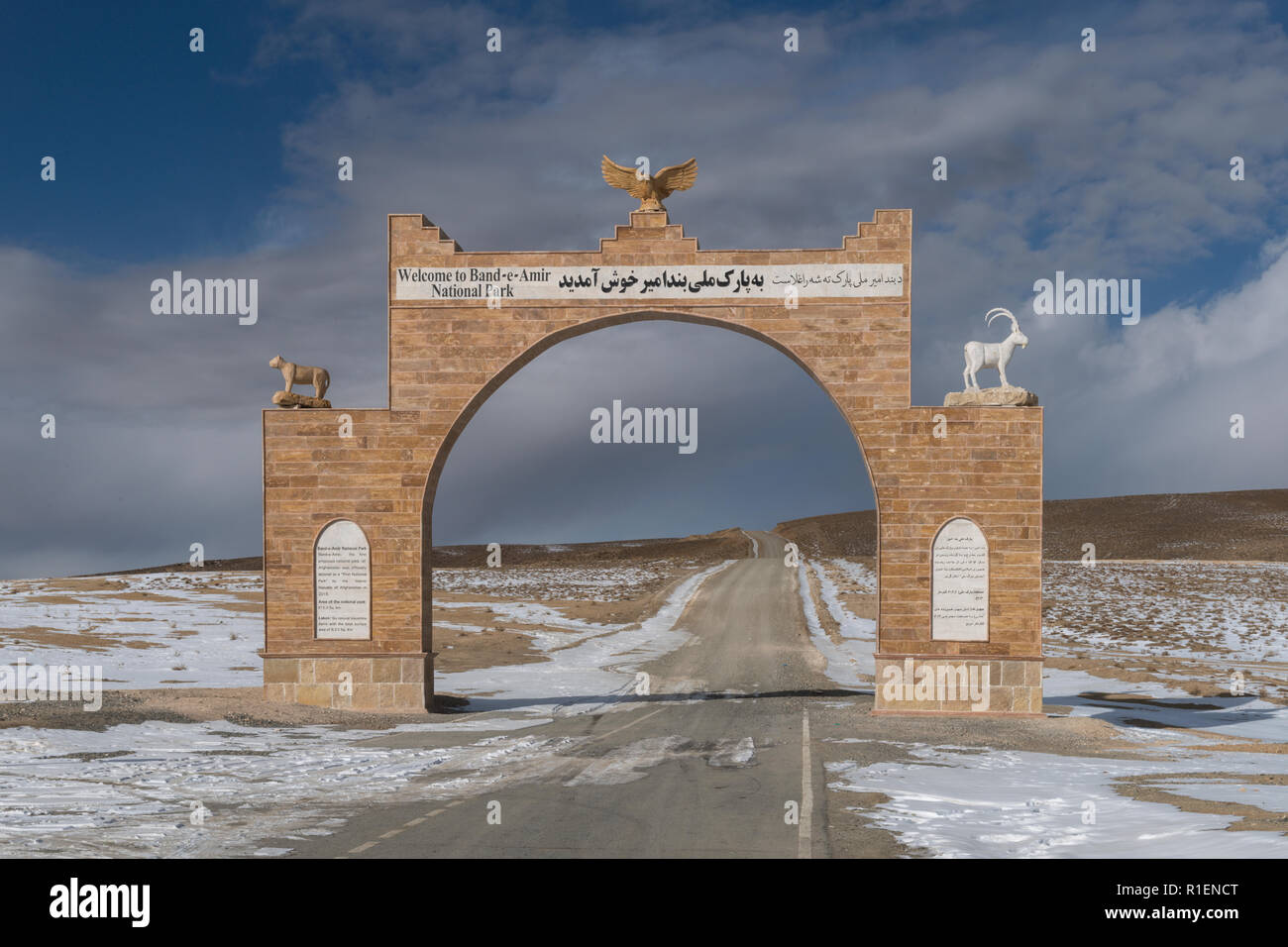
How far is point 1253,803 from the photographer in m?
9.98

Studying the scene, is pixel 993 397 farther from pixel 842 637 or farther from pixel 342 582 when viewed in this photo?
pixel 842 637

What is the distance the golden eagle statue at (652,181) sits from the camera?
61.1 ft

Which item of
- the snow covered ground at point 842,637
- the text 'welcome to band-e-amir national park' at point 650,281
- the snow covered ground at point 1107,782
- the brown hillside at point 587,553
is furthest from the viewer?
the brown hillside at point 587,553

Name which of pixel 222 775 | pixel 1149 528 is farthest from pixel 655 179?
pixel 1149 528

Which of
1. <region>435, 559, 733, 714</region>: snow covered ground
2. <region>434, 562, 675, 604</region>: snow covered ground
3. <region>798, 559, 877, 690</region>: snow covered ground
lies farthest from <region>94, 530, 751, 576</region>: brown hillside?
<region>435, 559, 733, 714</region>: snow covered ground

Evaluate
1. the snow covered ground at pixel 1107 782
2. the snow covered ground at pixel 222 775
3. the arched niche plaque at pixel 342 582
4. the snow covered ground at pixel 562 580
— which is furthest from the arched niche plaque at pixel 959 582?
the snow covered ground at pixel 562 580

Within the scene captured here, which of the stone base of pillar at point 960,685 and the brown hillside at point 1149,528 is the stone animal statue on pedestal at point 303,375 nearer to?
the stone base of pillar at point 960,685

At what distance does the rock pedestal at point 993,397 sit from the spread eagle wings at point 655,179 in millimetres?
6526

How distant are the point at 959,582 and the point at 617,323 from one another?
8074 millimetres

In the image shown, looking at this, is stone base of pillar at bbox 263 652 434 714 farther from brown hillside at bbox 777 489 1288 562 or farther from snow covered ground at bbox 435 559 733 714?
brown hillside at bbox 777 489 1288 562

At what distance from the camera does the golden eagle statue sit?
18.6 metres

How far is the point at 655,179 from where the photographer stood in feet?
61.1
